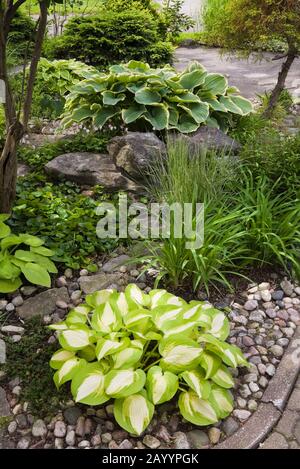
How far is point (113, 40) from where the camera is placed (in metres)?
6.79

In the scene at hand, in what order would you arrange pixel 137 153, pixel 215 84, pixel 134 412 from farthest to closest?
1. pixel 215 84
2. pixel 137 153
3. pixel 134 412

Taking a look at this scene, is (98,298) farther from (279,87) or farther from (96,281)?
(279,87)

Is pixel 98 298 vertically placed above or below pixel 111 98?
Answer: below

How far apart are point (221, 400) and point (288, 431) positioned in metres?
0.30

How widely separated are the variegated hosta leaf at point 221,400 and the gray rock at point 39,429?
0.70 meters

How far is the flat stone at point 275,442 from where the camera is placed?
1974 millimetres

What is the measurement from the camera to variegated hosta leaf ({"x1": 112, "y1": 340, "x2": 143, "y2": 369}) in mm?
2047

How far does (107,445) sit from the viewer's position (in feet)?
6.37

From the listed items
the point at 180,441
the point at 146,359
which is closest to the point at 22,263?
the point at 146,359

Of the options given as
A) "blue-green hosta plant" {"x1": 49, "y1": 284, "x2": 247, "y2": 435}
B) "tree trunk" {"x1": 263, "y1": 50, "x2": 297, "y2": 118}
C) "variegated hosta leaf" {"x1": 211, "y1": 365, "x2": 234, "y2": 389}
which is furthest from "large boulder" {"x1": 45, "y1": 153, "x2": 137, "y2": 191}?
"tree trunk" {"x1": 263, "y1": 50, "x2": 297, "y2": 118}

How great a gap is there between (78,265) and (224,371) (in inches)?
45.6

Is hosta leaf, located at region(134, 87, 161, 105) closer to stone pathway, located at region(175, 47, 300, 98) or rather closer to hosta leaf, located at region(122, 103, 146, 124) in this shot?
hosta leaf, located at region(122, 103, 146, 124)

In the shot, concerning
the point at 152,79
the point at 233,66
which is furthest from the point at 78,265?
the point at 233,66

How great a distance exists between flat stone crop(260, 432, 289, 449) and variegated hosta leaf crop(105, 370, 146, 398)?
562mm
